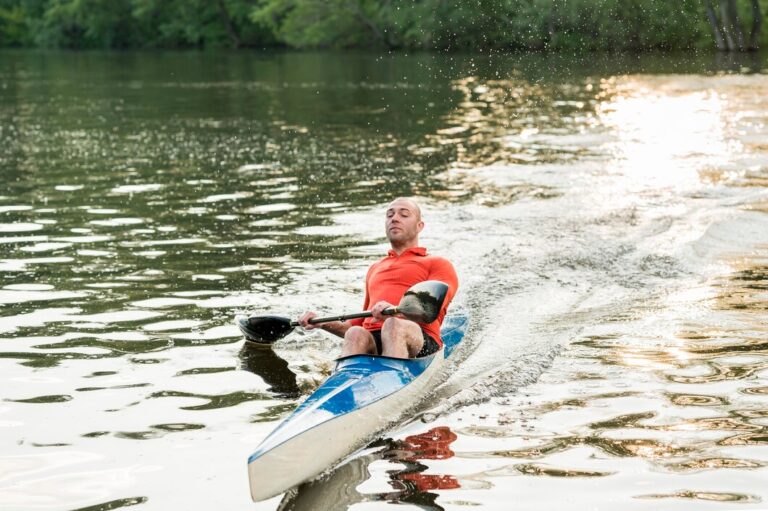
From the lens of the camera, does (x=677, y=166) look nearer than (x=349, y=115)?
Yes

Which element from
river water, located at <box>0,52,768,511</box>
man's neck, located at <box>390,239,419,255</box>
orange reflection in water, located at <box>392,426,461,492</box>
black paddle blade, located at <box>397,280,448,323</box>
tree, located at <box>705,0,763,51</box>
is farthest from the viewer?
tree, located at <box>705,0,763,51</box>

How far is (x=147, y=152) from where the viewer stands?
77.0 feet

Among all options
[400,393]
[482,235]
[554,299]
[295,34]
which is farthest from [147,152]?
[295,34]

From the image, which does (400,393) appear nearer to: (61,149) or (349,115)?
(61,149)

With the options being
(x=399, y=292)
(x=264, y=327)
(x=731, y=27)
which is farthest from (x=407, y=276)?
(x=731, y=27)

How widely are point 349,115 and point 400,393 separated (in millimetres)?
23773

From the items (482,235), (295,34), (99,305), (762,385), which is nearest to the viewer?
(762,385)

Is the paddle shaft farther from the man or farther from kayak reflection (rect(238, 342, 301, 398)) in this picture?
kayak reflection (rect(238, 342, 301, 398))

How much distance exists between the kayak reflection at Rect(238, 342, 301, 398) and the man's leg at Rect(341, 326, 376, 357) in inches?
29.3

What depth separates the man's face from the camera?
8.61 m

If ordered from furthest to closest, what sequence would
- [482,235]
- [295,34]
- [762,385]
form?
[295,34] → [482,235] → [762,385]

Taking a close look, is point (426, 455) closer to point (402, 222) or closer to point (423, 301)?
point (423, 301)

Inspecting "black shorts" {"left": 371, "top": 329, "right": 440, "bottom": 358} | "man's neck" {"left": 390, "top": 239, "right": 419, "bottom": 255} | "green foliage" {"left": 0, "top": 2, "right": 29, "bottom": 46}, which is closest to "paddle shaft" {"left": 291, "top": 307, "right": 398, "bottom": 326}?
"black shorts" {"left": 371, "top": 329, "right": 440, "bottom": 358}

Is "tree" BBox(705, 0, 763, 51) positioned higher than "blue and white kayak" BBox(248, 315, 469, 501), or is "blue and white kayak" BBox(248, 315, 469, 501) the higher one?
"tree" BBox(705, 0, 763, 51)
